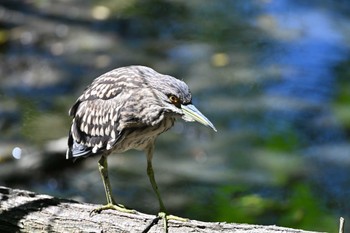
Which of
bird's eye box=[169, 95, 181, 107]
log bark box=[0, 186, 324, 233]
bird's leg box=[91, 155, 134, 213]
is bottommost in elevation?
log bark box=[0, 186, 324, 233]

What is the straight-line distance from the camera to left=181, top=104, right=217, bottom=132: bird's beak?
4379mm

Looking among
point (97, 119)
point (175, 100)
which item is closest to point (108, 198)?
point (97, 119)

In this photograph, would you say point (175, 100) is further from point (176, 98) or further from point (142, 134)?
point (142, 134)

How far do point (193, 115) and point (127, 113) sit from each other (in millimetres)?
446

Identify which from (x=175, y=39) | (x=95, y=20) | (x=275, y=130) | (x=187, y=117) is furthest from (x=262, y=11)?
(x=187, y=117)

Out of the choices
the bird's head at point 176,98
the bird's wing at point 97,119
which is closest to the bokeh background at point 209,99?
the bird's wing at point 97,119

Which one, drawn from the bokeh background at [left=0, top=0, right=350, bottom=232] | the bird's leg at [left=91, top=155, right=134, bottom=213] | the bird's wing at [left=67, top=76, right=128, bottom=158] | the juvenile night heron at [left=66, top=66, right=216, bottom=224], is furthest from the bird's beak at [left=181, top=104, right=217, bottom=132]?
the bokeh background at [left=0, top=0, right=350, bottom=232]

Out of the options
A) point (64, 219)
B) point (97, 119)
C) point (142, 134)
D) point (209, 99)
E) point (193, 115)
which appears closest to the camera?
point (193, 115)

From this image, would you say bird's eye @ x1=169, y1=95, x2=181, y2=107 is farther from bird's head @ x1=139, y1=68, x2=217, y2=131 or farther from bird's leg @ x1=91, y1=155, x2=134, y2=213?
bird's leg @ x1=91, y1=155, x2=134, y2=213

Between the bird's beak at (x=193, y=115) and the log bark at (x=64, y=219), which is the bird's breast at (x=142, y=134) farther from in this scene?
the log bark at (x=64, y=219)

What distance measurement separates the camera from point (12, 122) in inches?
329

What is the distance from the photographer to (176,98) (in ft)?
14.9

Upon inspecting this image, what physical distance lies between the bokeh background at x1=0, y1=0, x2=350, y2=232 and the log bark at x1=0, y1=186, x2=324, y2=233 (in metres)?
2.38

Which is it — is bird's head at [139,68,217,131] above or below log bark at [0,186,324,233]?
above
